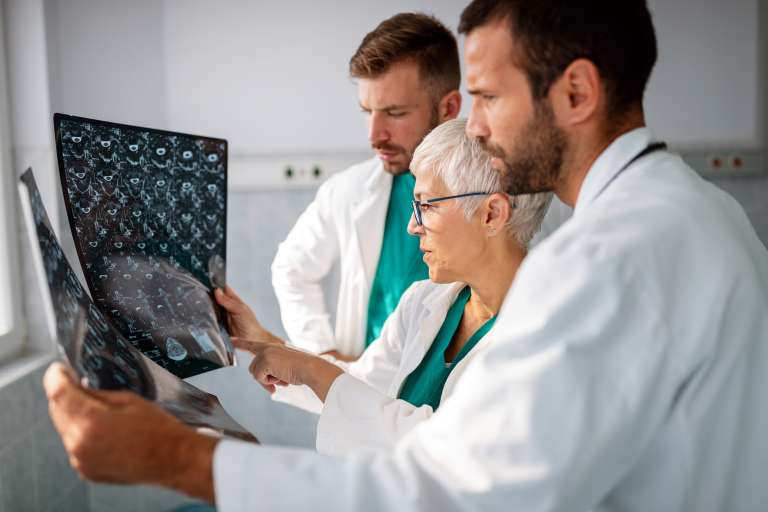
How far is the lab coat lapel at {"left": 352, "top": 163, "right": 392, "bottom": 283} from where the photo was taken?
2447 mm

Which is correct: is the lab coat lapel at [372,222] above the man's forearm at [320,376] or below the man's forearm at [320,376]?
above

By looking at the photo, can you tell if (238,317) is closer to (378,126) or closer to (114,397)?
(114,397)

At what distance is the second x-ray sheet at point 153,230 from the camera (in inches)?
43.4

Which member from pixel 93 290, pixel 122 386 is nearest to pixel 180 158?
pixel 93 290

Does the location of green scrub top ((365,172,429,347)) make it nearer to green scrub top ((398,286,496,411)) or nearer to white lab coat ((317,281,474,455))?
white lab coat ((317,281,474,455))

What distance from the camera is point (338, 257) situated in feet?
9.03

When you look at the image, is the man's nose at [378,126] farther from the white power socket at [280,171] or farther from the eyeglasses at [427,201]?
the white power socket at [280,171]

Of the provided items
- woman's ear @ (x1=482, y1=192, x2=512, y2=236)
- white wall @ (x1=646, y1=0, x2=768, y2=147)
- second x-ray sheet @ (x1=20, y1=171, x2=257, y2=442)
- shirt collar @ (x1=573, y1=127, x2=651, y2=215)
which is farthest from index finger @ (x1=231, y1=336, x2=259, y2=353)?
white wall @ (x1=646, y1=0, x2=768, y2=147)

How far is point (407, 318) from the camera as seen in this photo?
5.65 ft

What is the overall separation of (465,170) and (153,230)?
23.8 inches

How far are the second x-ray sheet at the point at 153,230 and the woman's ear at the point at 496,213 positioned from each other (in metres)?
0.52

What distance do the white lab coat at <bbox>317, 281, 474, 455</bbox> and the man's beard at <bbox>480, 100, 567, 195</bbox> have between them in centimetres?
41

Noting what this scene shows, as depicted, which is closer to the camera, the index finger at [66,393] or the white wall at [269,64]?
the index finger at [66,393]

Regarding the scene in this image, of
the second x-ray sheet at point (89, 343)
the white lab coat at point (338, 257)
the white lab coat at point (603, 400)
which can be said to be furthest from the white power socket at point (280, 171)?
the white lab coat at point (603, 400)
